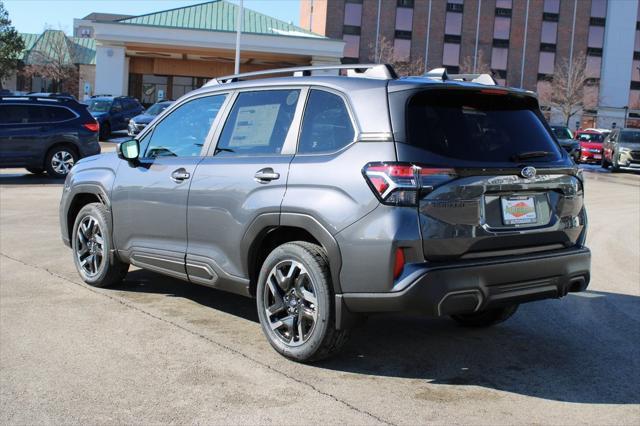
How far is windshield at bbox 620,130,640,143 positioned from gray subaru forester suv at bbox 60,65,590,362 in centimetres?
2653

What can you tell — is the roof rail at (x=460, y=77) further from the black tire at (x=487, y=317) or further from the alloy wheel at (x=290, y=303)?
the black tire at (x=487, y=317)

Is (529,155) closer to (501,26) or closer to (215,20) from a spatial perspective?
(215,20)

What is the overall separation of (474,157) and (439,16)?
6949 cm

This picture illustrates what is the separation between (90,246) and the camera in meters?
6.77

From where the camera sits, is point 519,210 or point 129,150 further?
point 129,150

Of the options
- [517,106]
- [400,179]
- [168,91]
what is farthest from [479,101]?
[168,91]

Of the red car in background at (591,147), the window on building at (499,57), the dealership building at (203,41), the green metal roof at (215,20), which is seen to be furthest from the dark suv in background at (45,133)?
the window on building at (499,57)

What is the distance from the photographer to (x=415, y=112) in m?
4.40

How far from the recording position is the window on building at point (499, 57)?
235 feet

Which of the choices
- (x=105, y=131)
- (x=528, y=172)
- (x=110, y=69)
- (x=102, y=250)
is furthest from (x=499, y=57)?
(x=528, y=172)

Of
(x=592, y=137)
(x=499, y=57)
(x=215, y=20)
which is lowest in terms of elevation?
(x=592, y=137)

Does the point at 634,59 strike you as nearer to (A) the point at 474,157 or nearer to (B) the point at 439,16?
(B) the point at 439,16

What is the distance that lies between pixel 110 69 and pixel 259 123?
4353cm

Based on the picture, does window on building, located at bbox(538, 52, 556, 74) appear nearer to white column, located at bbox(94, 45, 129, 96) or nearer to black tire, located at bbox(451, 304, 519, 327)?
white column, located at bbox(94, 45, 129, 96)
